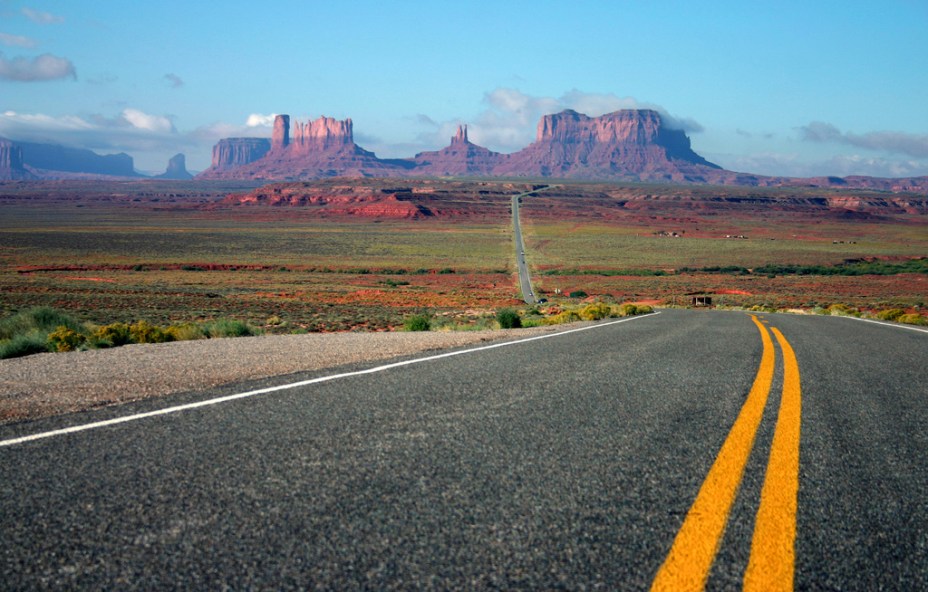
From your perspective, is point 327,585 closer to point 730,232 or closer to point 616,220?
point 730,232

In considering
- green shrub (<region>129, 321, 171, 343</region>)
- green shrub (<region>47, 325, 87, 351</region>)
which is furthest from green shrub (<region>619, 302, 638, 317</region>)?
green shrub (<region>47, 325, 87, 351</region>)

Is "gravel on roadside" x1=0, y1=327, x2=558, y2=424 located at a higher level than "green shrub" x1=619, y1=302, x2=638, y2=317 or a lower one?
higher

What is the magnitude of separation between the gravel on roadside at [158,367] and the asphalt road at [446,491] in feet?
2.09

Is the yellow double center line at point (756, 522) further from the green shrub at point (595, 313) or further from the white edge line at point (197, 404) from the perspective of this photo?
the green shrub at point (595, 313)

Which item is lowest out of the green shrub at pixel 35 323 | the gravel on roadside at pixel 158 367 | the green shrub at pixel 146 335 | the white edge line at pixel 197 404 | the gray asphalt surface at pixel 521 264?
the gray asphalt surface at pixel 521 264

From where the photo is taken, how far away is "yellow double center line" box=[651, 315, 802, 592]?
2457 mm

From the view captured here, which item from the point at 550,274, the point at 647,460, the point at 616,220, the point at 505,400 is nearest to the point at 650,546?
the point at 647,460

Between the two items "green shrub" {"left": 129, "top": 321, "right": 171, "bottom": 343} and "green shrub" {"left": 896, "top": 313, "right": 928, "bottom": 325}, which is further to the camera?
"green shrub" {"left": 896, "top": 313, "right": 928, "bottom": 325}

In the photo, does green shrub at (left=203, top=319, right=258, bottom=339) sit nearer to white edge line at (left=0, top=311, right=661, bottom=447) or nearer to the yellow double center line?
white edge line at (left=0, top=311, right=661, bottom=447)

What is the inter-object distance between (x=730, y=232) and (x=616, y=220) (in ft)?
83.8

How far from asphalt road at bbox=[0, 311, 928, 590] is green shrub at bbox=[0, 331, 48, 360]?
5.73 meters

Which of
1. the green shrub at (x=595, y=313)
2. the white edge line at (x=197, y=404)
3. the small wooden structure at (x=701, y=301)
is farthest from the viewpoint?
the small wooden structure at (x=701, y=301)

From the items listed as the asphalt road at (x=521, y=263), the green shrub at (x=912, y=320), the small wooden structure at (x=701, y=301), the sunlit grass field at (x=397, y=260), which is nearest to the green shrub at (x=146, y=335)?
the sunlit grass field at (x=397, y=260)

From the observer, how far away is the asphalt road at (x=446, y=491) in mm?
2502
